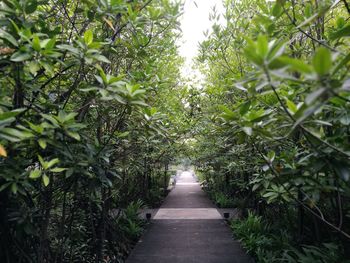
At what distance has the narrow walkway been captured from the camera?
5660 millimetres

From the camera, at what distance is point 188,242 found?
6.78 metres

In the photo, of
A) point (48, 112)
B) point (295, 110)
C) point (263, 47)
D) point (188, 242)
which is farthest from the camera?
point (188, 242)

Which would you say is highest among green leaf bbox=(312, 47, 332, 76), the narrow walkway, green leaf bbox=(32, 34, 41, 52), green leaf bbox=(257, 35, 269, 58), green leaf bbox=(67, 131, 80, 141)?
green leaf bbox=(32, 34, 41, 52)

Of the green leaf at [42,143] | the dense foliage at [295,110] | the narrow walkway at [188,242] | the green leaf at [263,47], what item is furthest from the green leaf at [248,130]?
the narrow walkway at [188,242]

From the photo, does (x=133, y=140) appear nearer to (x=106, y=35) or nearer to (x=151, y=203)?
(x=106, y=35)

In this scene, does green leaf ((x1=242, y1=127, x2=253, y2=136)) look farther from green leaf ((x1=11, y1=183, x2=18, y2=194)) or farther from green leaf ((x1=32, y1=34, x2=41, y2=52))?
green leaf ((x1=11, y1=183, x2=18, y2=194))

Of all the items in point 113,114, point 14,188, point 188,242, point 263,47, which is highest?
point 113,114

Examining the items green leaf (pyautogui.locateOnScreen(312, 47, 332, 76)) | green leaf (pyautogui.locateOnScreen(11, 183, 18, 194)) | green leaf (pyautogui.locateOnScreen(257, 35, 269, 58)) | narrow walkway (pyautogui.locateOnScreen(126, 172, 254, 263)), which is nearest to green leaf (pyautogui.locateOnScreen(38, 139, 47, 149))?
green leaf (pyautogui.locateOnScreen(11, 183, 18, 194))

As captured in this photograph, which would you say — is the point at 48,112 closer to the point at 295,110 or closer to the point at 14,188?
the point at 14,188

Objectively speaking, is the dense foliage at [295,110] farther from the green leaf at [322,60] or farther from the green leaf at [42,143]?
the green leaf at [42,143]

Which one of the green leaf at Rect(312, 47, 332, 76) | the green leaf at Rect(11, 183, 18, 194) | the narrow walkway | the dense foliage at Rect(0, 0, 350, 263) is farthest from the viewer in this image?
the narrow walkway

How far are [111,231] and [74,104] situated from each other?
8.97 feet

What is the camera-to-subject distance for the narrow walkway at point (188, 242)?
18.6ft

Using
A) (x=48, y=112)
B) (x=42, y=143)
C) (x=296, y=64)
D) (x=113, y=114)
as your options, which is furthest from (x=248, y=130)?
(x=113, y=114)
